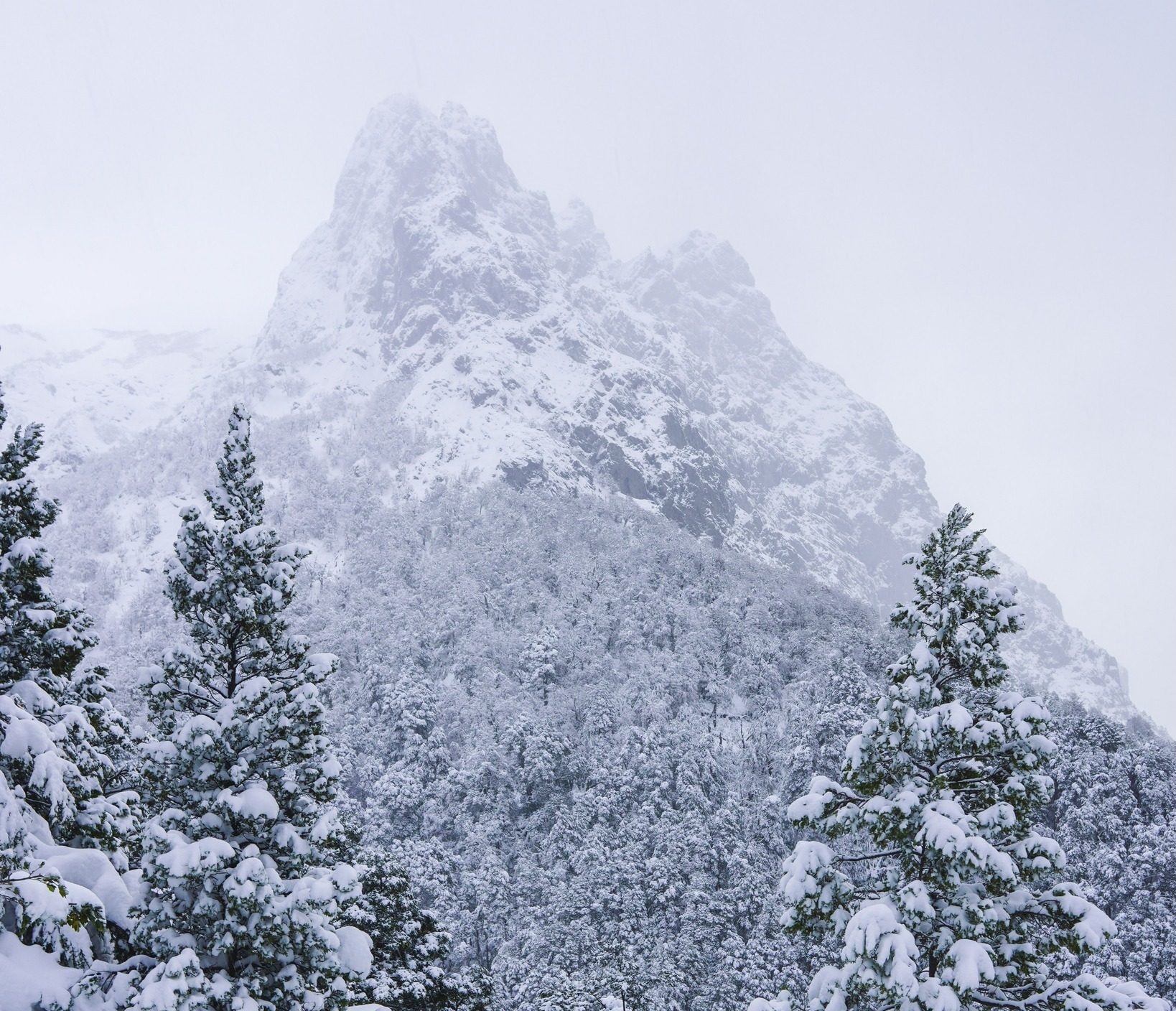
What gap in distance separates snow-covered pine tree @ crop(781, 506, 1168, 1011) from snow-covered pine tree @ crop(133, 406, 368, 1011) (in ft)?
23.2

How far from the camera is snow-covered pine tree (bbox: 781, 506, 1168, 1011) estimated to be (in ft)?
28.3

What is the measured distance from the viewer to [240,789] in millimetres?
11906

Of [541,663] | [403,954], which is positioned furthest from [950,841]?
[541,663]

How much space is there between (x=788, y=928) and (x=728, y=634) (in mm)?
89074

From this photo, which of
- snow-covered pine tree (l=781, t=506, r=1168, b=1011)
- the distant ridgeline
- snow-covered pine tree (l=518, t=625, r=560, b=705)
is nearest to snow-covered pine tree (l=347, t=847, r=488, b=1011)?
the distant ridgeline

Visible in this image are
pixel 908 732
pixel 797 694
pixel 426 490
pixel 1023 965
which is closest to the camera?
pixel 1023 965

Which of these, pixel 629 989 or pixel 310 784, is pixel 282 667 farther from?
pixel 629 989


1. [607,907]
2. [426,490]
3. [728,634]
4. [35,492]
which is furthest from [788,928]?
[426,490]

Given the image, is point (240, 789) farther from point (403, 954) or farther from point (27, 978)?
point (403, 954)

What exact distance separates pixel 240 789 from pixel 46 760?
3058 mm

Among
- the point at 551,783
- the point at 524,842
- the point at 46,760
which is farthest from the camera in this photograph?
the point at 551,783

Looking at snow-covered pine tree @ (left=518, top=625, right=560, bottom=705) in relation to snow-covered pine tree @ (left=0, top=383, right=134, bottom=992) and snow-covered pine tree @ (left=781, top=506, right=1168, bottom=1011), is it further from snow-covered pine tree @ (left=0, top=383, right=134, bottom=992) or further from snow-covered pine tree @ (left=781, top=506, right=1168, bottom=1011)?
snow-covered pine tree @ (left=781, top=506, right=1168, bottom=1011)

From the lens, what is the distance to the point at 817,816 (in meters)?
9.98

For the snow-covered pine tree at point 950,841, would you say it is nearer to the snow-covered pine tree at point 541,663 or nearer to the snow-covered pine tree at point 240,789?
the snow-covered pine tree at point 240,789
